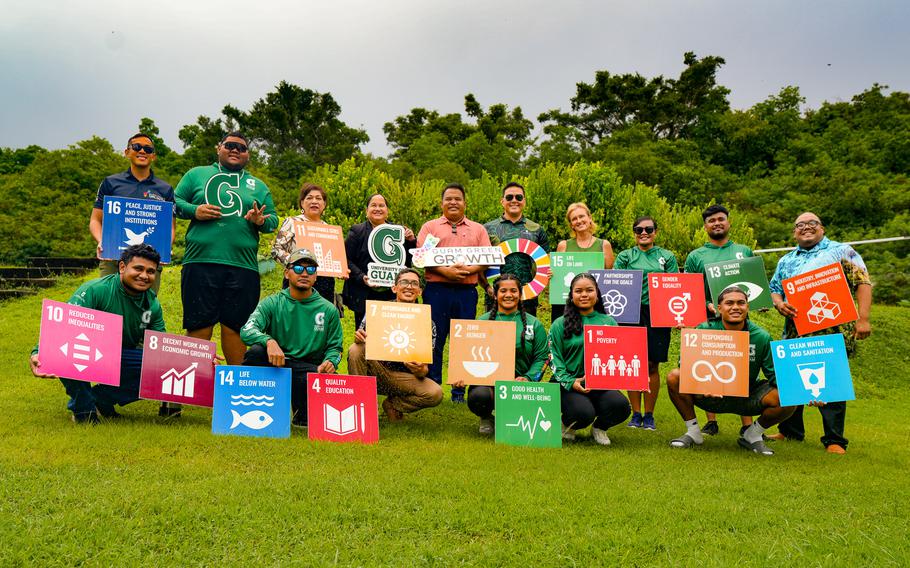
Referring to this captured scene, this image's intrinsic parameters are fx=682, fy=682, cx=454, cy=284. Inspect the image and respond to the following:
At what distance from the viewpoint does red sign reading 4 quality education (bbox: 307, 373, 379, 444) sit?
5387mm

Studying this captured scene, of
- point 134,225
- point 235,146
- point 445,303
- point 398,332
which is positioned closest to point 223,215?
point 235,146

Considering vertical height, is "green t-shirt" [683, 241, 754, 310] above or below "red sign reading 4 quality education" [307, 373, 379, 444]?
above

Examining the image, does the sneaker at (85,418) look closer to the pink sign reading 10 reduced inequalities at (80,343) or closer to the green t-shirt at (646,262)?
the pink sign reading 10 reduced inequalities at (80,343)

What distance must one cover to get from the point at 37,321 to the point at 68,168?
12.3 m

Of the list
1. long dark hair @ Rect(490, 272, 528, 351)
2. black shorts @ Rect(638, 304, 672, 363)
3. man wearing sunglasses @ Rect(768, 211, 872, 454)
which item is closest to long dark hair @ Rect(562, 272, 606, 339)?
long dark hair @ Rect(490, 272, 528, 351)

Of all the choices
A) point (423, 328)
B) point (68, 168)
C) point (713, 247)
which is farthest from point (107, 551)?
point (68, 168)

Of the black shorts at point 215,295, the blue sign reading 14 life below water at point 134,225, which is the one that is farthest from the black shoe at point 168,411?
the blue sign reading 14 life below water at point 134,225

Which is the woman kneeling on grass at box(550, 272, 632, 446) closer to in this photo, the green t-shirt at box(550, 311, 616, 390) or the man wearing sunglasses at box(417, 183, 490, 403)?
the green t-shirt at box(550, 311, 616, 390)

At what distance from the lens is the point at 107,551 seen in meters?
2.96

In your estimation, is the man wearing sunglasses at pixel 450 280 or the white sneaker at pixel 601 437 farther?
the man wearing sunglasses at pixel 450 280

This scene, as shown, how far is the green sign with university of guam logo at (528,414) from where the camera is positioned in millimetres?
5609

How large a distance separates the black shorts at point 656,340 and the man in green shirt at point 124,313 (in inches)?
180

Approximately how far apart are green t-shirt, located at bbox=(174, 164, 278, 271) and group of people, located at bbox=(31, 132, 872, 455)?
0.01m

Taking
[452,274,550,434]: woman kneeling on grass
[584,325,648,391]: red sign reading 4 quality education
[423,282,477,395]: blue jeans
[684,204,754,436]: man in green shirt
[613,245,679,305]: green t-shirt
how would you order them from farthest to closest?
[423,282,477,395]: blue jeans
[613,245,679,305]: green t-shirt
[684,204,754,436]: man in green shirt
[452,274,550,434]: woman kneeling on grass
[584,325,648,391]: red sign reading 4 quality education
